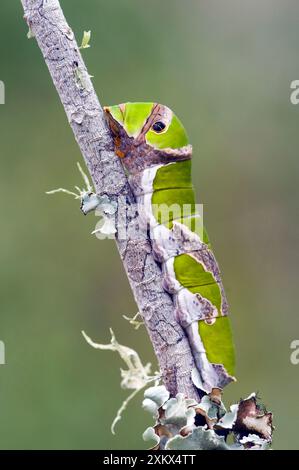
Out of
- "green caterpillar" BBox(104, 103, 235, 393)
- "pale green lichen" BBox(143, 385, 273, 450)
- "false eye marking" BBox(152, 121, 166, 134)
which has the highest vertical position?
"false eye marking" BBox(152, 121, 166, 134)

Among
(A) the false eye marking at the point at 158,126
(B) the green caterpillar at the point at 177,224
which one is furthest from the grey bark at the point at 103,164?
(A) the false eye marking at the point at 158,126

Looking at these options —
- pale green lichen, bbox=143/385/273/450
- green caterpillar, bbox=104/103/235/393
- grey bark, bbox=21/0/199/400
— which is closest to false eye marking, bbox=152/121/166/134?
green caterpillar, bbox=104/103/235/393

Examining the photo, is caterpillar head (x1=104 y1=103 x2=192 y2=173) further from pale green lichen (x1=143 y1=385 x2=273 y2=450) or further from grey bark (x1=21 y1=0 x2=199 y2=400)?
pale green lichen (x1=143 y1=385 x2=273 y2=450)

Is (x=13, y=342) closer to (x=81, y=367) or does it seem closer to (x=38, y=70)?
(x=81, y=367)

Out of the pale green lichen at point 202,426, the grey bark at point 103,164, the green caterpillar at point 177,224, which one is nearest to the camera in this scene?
the pale green lichen at point 202,426

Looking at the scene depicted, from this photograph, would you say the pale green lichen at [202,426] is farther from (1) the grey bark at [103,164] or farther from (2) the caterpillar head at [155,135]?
(2) the caterpillar head at [155,135]

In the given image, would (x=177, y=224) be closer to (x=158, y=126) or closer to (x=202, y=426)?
(x=158, y=126)
